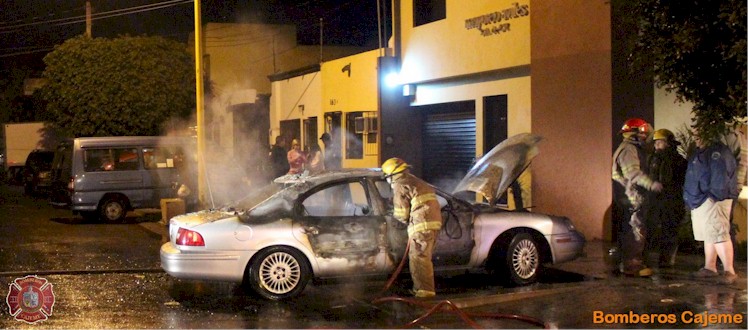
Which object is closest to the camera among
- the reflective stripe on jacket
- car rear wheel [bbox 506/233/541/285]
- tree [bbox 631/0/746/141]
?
tree [bbox 631/0/746/141]

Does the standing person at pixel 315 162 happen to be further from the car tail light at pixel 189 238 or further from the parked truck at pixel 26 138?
the parked truck at pixel 26 138

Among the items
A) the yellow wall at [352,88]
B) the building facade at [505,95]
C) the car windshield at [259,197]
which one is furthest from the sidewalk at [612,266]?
the yellow wall at [352,88]

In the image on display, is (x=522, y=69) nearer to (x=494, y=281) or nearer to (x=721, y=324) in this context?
(x=494, y=281)

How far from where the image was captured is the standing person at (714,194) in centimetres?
995

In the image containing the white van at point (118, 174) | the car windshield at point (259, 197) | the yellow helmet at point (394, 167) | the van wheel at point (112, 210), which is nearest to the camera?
the yellow helmet at point (394, 167)

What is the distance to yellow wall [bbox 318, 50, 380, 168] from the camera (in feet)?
70.1

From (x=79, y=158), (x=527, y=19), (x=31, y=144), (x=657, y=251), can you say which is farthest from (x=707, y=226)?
(x=31, y=144)

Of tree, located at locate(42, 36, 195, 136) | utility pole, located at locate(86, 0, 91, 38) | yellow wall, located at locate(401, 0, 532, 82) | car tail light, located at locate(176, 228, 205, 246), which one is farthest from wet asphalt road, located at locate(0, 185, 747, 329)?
utility pole, located at locate(86, 0, 91, 38)

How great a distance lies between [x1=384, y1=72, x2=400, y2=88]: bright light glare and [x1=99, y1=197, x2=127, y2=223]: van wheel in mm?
6418

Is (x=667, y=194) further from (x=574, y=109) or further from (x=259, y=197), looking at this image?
(x=259, y=197)

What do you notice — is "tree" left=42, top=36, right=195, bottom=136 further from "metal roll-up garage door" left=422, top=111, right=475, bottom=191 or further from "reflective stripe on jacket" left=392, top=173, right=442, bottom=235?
"reflective stripe on jacket" left=392, top=173, right=442, bottom=235

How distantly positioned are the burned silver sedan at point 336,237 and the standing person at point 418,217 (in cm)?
44

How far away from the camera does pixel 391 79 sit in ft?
66.2

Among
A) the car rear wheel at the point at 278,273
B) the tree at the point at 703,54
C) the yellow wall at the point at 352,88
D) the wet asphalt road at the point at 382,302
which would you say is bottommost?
the wet asphalt road at the point at 382,302
